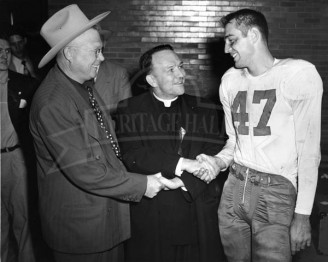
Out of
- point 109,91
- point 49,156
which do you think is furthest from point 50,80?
point 109,91

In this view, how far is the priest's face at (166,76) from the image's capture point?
2.91 m

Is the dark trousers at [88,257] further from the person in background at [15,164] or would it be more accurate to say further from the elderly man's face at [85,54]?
the person in background at [15,164]

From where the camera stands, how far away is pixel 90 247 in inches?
99.6

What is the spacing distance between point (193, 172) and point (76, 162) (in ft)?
2.72

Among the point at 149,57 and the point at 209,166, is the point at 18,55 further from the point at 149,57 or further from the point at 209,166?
the point at 209,166

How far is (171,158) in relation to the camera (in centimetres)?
272

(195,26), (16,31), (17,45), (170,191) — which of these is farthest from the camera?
(195,26)

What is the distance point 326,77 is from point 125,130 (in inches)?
190

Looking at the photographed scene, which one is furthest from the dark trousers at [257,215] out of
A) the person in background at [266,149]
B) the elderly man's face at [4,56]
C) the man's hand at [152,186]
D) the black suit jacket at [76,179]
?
the elderly man's face at [4,56]

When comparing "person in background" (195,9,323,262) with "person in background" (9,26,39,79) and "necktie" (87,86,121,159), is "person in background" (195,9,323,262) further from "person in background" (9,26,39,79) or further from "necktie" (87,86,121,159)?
"person in background" (9,26,39,79)

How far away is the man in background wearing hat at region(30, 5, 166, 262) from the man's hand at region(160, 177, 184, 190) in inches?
0.7

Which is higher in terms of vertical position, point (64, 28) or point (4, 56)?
point (64, 28)

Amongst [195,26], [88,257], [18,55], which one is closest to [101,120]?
[88,257]

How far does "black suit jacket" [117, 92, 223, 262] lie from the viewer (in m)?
2.81
